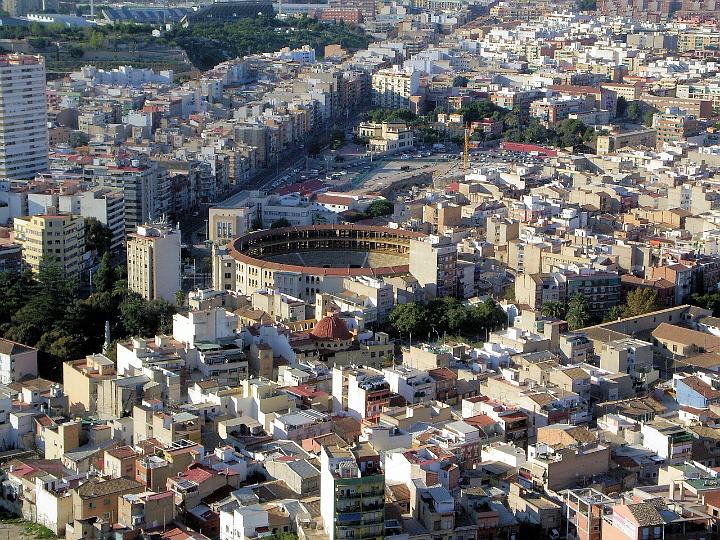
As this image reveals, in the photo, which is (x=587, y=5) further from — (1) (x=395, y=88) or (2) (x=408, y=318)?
(2) (x=408, y=318)

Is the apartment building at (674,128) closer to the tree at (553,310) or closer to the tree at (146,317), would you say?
the tree at (553,310)

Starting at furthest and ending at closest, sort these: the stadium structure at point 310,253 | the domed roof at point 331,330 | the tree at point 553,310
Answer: the stadium structure at point 310,253, the tree at point 553,310, the domed roof at point 331,330

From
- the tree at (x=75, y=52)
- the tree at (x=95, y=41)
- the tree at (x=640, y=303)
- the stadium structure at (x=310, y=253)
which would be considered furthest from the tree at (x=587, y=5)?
the tree at (x=640, y=303)

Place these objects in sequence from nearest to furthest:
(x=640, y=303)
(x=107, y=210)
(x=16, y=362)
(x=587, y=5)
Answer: (x=16, y=362) → (x=640, y=303) → (x=107, y=210) → (x=587, y=5)

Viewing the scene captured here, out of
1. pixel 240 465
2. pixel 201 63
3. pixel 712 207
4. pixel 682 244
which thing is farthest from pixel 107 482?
pixel 201 63

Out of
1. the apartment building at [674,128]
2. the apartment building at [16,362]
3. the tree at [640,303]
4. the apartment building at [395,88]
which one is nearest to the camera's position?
the apartment building at [16,362]

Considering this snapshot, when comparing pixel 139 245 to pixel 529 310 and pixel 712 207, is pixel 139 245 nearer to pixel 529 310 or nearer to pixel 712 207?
pixel 529 310

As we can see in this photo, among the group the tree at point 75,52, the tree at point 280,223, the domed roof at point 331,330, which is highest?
the tree at point 75,52

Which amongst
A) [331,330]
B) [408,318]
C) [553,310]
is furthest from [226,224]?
[331,330]
